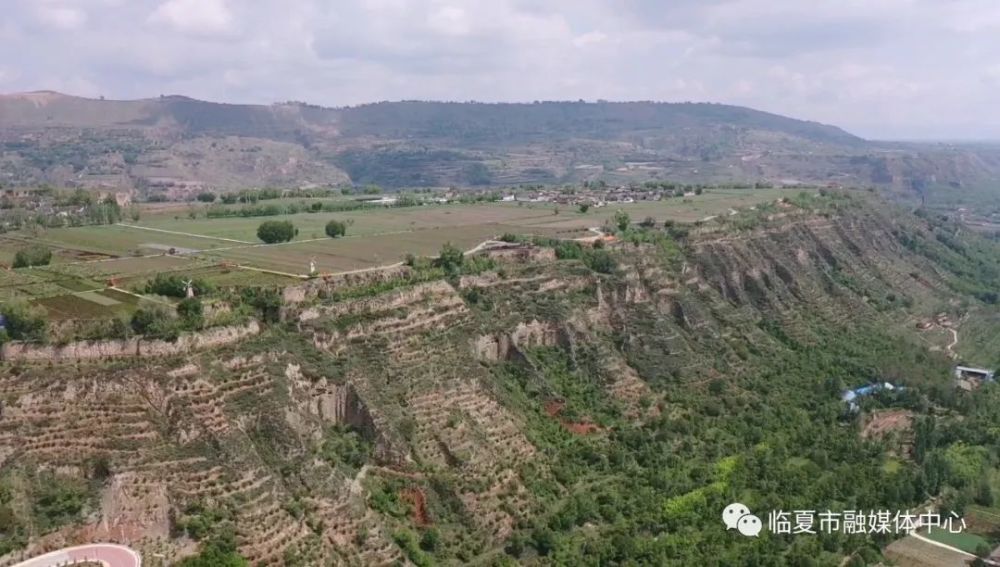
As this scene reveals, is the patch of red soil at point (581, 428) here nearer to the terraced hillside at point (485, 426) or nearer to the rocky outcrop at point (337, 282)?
the terraced hillside at point (485, 426)

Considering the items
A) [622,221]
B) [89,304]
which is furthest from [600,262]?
[89,304]

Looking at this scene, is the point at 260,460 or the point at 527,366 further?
the point at 527,366

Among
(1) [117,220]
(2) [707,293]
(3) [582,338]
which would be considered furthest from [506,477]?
(1) [117,220]

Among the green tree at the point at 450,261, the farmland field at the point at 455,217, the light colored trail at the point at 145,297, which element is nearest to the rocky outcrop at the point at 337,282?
the green tree at the point at 450,261

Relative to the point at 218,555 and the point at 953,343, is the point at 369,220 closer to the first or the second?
the point at 953,343

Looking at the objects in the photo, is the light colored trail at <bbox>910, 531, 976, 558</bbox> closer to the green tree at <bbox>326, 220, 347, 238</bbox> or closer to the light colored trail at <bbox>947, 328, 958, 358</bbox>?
the light colored trail at <bbox>947, 328, 958, 358</bbox>

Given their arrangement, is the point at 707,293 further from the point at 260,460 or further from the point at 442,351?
the point at 260,460

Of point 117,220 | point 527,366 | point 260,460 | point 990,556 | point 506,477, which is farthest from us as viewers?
point 117,220
